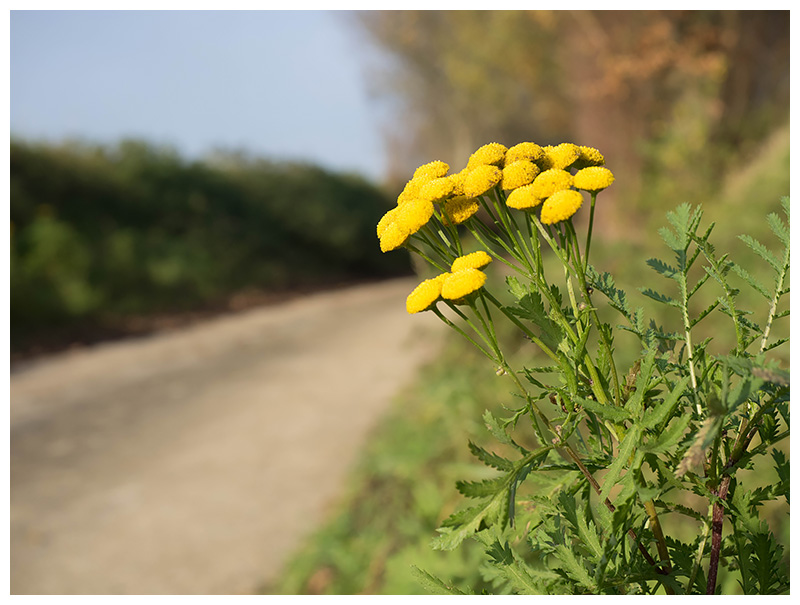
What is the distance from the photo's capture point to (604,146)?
8594 mm

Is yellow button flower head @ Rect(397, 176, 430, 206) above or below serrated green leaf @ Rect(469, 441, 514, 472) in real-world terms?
above

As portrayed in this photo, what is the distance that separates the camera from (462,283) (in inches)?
22.8

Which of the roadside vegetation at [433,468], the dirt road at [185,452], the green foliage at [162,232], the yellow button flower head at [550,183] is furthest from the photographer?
the green foliage at [162,232]

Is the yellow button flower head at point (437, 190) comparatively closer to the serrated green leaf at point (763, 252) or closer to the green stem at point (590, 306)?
the green stem at point (590, 306)

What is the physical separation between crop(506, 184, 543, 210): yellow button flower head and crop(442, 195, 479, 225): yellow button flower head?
0.15 ft

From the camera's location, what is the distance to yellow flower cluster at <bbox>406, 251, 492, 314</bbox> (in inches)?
22.6

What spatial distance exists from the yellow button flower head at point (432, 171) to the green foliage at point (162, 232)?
30.1 ft

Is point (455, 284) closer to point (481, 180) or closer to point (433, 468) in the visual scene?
point (481, 180)

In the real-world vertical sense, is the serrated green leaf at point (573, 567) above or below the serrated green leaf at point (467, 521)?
below

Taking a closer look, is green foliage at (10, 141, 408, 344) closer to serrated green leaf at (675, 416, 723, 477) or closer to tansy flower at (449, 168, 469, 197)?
tansy flower at (449, 168, 469, 197)

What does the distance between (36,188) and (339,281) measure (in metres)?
6.69

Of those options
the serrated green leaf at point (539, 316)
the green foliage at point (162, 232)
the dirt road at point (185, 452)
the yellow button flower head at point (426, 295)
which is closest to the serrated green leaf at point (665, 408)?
the serrated green leaf at point (539, 316)

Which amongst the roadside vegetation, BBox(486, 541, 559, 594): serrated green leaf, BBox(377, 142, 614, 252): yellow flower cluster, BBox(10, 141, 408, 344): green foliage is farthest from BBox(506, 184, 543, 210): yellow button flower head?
BBox(10, 141, 408, 344): green foliage

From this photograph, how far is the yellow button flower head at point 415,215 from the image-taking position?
1.98ft
